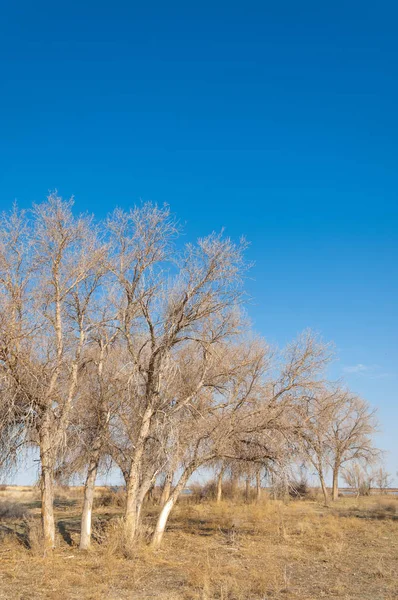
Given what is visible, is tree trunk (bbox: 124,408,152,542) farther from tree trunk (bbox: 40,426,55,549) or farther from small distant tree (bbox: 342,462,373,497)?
small distant tree (bbox: 342,462,373,497)

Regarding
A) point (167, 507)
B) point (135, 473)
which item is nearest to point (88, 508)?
point (135, 473)

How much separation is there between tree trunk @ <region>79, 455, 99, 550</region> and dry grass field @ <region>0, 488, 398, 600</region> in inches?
12.8

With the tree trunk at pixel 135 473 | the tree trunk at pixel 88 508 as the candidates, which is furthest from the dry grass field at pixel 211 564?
the tree trunk at pixel 135 473

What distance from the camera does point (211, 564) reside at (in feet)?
47.6

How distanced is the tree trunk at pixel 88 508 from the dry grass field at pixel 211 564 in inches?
12.8

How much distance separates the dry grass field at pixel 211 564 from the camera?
36.5 ft

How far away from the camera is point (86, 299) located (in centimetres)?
1698

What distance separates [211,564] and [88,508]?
170 inches

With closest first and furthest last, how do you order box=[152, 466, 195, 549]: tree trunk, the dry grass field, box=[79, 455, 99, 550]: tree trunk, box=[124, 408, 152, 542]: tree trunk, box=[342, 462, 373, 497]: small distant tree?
the dry grass field
box=[79, 455, 99, 550]: tree trunk
box=[124, 408, 152, 542]: tree trunk
box=[152, 466, 195, 549]: tree trunk
box=[342, 462, 373, 497]: small distant tree

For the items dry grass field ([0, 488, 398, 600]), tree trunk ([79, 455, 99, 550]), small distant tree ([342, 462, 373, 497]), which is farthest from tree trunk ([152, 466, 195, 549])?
small distant tree ([342, 462, 373, 497])

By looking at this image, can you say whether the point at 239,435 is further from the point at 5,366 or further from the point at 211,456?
the point at 5,366

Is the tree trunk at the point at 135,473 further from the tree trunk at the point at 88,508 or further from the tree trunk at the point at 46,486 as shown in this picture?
the tree trunk at the point at 46,486

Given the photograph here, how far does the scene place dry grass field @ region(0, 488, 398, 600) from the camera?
36.5ft

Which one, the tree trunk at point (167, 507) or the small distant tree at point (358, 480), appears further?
the small distant tree at point (358, 480)
